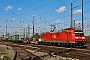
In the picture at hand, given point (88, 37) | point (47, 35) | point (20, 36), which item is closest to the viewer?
point (47, 35)

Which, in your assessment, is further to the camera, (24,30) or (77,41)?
(24,30)

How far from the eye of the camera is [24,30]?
9681cm

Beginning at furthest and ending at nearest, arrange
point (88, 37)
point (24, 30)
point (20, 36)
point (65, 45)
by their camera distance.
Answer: point (24, 30) → point (20, 36) → point (88, 37) → point (65, 45)

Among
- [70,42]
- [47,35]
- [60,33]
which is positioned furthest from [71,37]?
[47,35]

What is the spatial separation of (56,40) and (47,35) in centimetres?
664

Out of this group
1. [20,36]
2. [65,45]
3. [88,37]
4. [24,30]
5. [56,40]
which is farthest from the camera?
[24,30]

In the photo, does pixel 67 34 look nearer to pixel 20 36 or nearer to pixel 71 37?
pixel 71 37

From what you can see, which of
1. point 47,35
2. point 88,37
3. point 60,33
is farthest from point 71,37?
point 88,37

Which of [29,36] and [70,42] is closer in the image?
[70,42]

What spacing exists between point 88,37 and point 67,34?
28362 mm

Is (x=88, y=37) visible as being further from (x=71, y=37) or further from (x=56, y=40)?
(x=71, y=37)

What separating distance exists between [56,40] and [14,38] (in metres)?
39.9

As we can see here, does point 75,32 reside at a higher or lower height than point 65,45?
higher

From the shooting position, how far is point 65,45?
39875 millimetres
